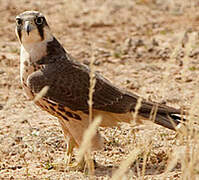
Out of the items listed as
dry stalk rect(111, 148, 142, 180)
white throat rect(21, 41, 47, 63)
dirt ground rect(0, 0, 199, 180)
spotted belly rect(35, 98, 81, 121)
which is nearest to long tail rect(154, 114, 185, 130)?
dirt ground rect(0, 0, 199, 180)

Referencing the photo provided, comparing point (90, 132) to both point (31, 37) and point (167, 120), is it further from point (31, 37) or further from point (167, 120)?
point (31, 37)

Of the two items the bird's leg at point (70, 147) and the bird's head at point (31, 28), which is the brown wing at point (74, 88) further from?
the bird's leg at point (70, 147)

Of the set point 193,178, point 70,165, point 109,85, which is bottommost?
point 70,165

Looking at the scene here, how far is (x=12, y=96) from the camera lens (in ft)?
22.4

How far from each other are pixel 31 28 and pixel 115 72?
3.09 metres

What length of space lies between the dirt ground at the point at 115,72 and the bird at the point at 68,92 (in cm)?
25

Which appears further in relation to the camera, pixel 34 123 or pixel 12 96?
pixel 12 96

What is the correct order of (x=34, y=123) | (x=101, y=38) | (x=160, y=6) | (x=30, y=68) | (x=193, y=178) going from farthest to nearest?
(x=160, y=6), (x=101, y=38), (x=34, y=123), (x=30, y=68), (x=193, y=178)

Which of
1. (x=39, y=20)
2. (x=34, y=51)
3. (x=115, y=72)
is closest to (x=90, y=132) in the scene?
(x=34, y=51)

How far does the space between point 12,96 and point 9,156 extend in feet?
5.71

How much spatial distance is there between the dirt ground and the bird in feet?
0.83

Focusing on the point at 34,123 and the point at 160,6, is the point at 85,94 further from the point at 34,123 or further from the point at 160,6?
the point at 160,6

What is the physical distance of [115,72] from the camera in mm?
7816

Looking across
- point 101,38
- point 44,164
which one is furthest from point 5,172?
point 101,38
